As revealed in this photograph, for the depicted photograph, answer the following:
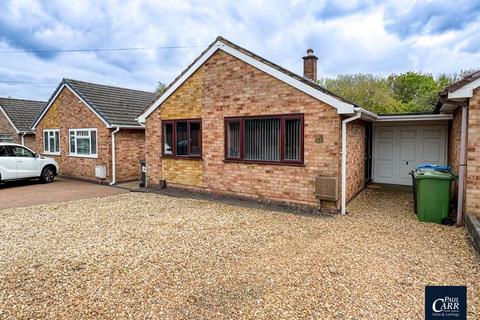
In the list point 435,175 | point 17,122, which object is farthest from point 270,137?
point 17,122

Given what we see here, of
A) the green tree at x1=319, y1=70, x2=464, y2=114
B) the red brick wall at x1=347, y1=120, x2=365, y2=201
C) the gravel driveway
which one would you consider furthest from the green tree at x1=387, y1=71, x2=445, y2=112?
the gravel driveway

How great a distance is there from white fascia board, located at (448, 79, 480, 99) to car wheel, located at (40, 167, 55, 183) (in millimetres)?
15168

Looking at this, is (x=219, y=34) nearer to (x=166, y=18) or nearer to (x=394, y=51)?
(x=166, y=18)

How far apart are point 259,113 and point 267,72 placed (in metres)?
1.16

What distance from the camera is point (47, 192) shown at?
37.4 ft

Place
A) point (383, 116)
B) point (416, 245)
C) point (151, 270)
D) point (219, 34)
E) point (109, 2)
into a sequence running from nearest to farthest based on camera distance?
point (151, 270)
point (416, 245)
point (219, 34)
point (383, 116)
point (109, 2)

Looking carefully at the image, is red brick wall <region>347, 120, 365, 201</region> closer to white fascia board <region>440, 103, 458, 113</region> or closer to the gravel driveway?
the gravel driveway

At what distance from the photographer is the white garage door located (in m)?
11.0

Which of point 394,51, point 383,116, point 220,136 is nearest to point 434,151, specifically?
point 383,116

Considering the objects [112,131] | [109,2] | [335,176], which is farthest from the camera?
[112,131]

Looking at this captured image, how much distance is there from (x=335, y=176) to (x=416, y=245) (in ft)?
8.46

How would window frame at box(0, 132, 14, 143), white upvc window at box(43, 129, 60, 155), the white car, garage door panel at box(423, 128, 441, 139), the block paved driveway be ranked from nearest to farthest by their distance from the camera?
the block paved driveway
garage door panel at box(423, 128, 441, 139)
the white car
white upvc window at box(43, 129, 60, 155)
window frame at box(0, 132, 14, 143)

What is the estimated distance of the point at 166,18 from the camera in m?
13.7

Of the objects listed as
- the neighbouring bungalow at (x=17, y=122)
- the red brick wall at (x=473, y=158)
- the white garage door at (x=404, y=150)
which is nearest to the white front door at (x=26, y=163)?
the neighbouring bungalow at (x=17, y=122)
